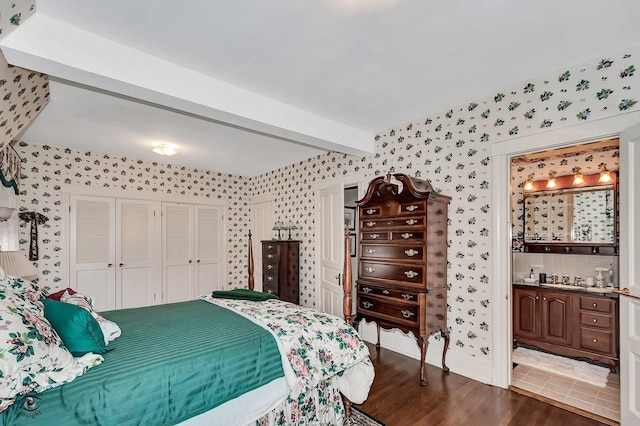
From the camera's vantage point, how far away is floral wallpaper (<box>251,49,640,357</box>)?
2.29 metres

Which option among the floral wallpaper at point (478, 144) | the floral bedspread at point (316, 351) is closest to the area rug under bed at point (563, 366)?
the floral wallpaper at point (478, 144)

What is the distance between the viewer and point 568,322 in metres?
3.42

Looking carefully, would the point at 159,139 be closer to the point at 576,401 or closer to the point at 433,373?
the point at 433,373

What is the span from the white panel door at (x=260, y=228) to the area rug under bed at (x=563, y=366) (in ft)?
13.5

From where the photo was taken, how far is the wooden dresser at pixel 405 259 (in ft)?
9.37

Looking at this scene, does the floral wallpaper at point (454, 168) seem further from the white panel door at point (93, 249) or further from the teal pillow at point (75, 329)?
the teal pillow at point (75, 329)

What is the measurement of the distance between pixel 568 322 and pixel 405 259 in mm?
2120

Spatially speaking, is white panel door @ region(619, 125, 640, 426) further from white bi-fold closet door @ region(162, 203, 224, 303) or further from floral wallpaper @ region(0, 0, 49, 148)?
white bi-fold closet door @ region(162, 203, 224, 303)

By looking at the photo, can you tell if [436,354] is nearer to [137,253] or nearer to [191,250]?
[191,250]

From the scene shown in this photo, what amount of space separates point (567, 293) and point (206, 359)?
382 cm

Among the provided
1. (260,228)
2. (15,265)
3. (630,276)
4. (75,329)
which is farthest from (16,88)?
(630,276)

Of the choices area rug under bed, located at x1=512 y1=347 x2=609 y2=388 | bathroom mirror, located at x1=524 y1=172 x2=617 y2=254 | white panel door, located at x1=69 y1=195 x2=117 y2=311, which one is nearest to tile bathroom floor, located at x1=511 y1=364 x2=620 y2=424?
area rug under bed, located at x1=512 y1=347 x2=609 y2=388

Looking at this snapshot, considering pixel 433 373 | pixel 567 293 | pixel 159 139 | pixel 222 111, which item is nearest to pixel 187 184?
pixel 159 139

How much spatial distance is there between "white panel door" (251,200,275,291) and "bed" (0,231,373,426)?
10.6 ft
